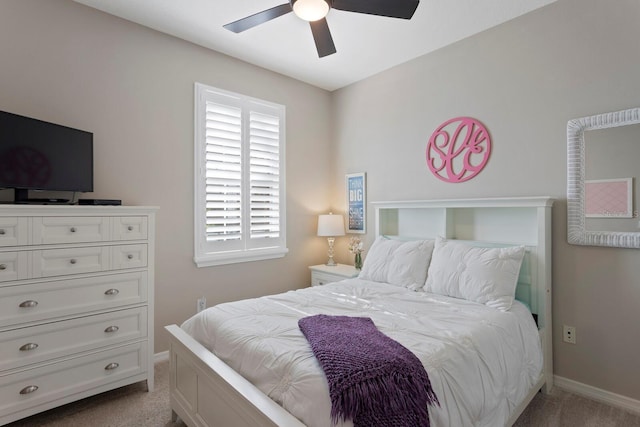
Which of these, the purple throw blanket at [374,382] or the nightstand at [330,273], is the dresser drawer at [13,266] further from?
the nightstand at [330,273]

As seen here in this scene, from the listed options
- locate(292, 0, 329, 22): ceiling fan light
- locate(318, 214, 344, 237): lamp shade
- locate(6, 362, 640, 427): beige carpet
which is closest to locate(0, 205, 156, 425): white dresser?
locate(6, 362, 640, 427): beige carpet

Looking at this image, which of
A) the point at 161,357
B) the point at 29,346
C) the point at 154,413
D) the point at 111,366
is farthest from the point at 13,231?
the point at 161,357

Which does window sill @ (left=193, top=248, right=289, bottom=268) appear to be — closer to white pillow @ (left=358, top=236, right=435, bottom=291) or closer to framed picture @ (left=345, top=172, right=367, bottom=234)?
framed picture @ (left=345, top=172, right=367, bottom=234)

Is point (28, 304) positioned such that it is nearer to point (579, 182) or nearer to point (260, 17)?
point (260, 17)

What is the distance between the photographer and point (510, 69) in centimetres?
A: 276

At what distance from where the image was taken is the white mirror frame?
2.28 m

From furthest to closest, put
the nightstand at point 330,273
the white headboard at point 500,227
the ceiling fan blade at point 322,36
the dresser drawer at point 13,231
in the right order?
the nightstand at point 330,273
the white headboard at point 500,227
the ceiling fan blade at point 322,36
the dresser drawer at point 13,231

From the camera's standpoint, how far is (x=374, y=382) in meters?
1.28

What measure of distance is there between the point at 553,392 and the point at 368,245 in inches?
81.9

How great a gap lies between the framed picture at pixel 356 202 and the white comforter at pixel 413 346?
1.52 meters

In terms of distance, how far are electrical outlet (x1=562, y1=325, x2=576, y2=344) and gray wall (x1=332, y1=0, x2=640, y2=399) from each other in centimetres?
3

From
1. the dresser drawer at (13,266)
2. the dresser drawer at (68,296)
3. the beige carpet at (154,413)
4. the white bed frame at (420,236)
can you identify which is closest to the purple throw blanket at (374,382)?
the white bed frame at (420,236)

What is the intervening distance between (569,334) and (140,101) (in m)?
3.84

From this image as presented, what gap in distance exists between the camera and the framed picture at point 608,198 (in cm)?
221
